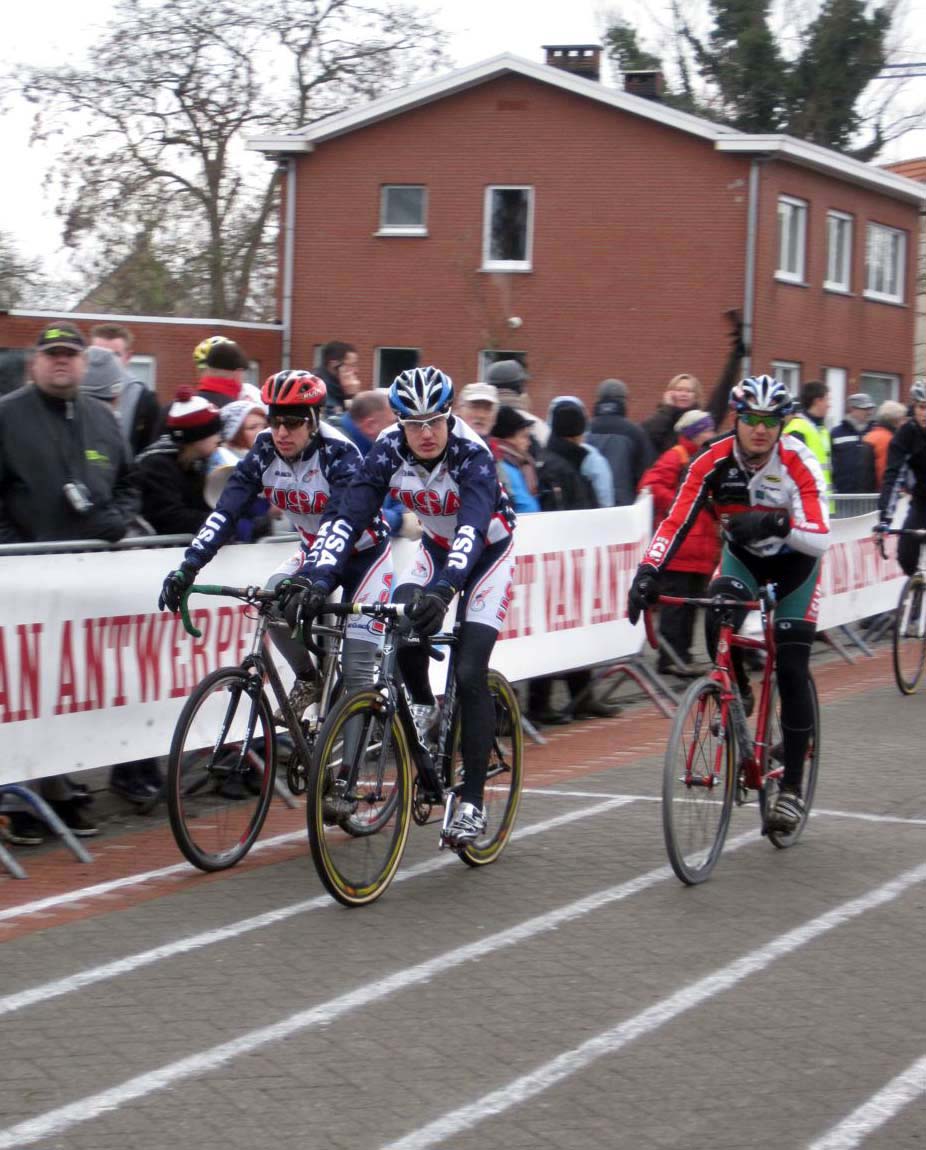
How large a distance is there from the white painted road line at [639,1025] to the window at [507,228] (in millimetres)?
28510

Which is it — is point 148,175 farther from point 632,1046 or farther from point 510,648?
point 632,1046

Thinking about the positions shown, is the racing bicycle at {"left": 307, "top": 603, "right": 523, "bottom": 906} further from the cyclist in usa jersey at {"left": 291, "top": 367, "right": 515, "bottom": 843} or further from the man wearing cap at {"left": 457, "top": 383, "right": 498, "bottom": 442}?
the man wearing cap at {"left": 457, "top": 383, "right": 498, "bottom": 442}

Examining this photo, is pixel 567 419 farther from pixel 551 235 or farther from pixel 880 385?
pixel 880 385

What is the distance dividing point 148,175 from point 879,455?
1068 inches

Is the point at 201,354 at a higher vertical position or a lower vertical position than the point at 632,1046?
higher

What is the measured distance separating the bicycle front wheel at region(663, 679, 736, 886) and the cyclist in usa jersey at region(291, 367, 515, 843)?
764 millimetres

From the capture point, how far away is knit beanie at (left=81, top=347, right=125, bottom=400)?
10031mm

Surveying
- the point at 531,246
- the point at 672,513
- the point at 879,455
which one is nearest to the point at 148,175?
the point at 531,246

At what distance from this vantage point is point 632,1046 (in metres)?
5.24

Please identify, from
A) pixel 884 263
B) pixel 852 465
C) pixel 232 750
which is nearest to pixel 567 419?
pixel 232 750

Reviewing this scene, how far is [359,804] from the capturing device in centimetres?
668

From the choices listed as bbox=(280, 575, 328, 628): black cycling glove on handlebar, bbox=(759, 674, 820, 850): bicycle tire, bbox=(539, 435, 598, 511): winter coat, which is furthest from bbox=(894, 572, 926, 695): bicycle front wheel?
bbox=(280, 575, 328, 628): black cycling glove on handlebar

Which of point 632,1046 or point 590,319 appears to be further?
point 590,319

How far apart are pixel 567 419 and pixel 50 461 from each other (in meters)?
4.58
